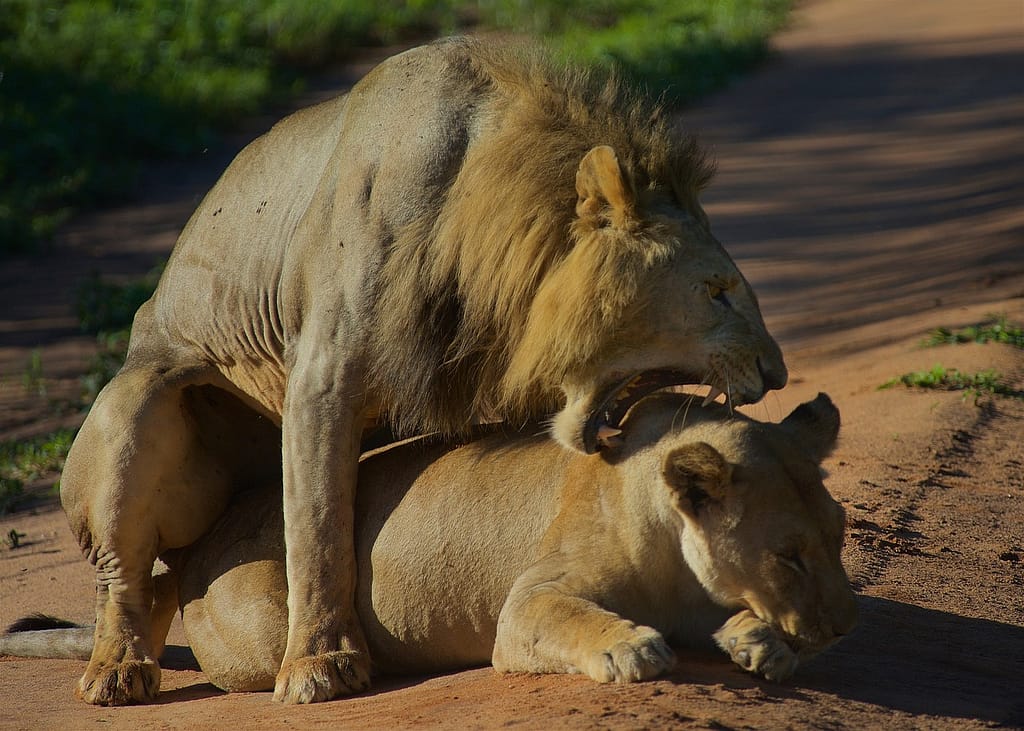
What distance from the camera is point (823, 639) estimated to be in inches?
154

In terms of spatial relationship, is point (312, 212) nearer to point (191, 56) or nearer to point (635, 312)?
point (635, 312)

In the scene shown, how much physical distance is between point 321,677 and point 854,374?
4.57m

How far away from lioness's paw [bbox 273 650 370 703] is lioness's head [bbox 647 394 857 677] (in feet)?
3.83

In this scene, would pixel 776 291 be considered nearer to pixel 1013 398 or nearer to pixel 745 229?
pixel 745 229

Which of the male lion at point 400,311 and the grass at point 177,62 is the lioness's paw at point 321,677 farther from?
→ the grass at point 177,62

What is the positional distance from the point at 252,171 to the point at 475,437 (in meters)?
1.35

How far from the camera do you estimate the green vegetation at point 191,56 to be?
14625 millimetres

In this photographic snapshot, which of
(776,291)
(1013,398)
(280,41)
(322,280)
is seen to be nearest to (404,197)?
(322,280)

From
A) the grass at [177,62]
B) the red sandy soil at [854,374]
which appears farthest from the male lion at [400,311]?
the grass at [177,62]

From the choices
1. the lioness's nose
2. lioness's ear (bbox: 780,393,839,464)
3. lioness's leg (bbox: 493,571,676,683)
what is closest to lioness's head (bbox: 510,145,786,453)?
the lioness's nose

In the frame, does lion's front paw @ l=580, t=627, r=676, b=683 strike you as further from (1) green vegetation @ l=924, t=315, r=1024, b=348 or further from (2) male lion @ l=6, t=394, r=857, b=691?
(1) green vegetation @ l=924, t=315, r=1024, b=348

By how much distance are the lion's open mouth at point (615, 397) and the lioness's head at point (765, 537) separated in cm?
29

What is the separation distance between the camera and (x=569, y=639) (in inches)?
152

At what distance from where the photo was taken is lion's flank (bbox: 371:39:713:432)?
4.24 m
